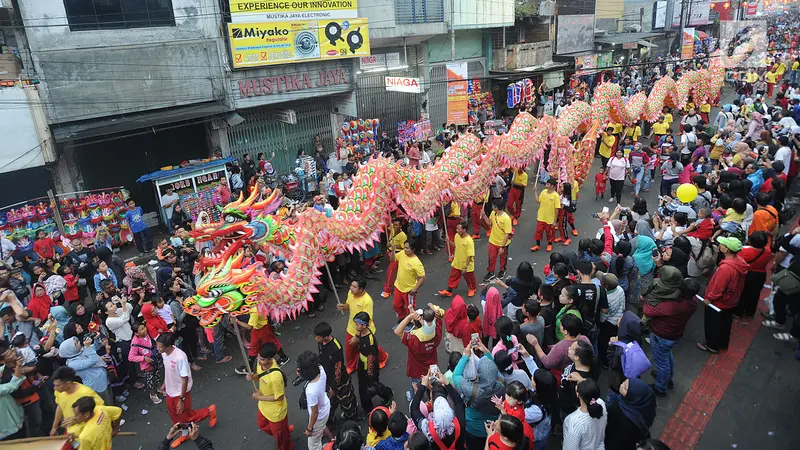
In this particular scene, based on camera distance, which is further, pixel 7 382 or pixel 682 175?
pixel 682 175

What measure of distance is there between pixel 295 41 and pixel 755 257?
10.4m

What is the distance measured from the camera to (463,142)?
9375 mm

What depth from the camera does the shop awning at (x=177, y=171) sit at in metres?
10.5

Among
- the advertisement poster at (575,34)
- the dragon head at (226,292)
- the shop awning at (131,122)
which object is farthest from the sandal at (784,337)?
the advertisement poster at (575,34)

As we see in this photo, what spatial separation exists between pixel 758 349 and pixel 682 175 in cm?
486

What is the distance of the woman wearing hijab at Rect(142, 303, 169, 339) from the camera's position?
609 centimetres

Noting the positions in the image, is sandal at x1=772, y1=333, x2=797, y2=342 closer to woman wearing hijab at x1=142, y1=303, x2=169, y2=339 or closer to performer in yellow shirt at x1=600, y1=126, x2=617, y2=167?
performer in yellow shirt at x1=600, y1=126, x2=617, y2=167

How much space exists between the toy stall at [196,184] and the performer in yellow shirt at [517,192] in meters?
5.97

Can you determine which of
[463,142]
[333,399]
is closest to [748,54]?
[463,142]

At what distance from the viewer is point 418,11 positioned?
1606cm

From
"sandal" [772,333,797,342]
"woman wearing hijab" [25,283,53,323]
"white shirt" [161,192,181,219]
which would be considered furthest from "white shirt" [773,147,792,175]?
"woman wearing hijab" [25,283,53,323]

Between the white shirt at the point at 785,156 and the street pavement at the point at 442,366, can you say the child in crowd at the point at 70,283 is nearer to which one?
the street pavement at the point at 442,366

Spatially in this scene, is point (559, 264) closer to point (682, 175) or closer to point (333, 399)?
point (333, 399)

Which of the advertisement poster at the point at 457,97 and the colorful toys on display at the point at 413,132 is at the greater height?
the advertisement poster at the point at 457,97
